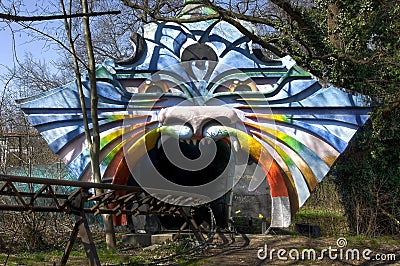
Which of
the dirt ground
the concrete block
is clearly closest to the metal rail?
the dirt ground

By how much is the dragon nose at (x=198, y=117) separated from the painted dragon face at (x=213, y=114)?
19 mm

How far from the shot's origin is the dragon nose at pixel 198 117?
9969 mm

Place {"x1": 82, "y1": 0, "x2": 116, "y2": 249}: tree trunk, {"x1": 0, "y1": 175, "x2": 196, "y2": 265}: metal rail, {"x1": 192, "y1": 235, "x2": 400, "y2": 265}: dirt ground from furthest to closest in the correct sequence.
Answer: {"x1": 82, "y1": 0, "x2": 116, "y2": 249}: tree trunk, {"x1": 192, "y1": 235, "x2": 400, "y2": 265}: dirt ground, {"x1": 0, "y1": 175, "x2": 196, "y2": 265}: metal rail

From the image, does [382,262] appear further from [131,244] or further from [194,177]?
[194,177]

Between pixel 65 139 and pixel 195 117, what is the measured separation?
2535 millimetres

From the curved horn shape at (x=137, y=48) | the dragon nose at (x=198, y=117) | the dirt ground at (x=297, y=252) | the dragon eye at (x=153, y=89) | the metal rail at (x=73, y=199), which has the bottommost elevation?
the dirt ground at (x=297, y=252)

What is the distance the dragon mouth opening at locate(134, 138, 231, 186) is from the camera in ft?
34.7

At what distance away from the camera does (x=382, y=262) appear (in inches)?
314

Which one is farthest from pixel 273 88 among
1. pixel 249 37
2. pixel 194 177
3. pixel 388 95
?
pixel 194 177

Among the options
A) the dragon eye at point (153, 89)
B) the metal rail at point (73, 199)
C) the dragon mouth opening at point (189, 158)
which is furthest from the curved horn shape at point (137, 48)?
the metal rail at point (73, 199)

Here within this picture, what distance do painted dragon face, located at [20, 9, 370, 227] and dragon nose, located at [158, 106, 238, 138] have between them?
0.06ft

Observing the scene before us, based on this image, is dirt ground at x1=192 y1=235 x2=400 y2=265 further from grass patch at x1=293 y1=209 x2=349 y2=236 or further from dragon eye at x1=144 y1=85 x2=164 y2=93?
dragon eye at x1=144 y1=85 x2=164 y2=93

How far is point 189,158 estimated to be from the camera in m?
12.0

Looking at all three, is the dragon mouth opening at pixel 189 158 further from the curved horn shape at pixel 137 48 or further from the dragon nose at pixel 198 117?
the curved horn shape at pixel 137 48
